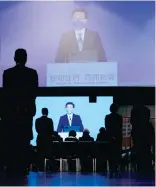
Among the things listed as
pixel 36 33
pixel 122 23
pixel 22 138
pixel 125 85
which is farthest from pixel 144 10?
pixel 22 138

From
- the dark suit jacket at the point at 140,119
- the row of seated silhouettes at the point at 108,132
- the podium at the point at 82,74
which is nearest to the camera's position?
the row of seated silhouettes at the point at 108,132

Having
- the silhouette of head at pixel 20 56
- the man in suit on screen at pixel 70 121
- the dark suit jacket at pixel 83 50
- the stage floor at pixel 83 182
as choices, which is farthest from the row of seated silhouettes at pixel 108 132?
the silhouette of head at pixel 20 56

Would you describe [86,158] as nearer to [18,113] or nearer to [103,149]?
[103,149]

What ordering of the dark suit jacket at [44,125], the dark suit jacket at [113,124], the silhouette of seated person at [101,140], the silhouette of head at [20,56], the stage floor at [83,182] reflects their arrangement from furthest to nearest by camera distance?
1. the silhouette of seated person at [101,140]
2. the dark suit jacket at [44,125]
3. the dark suit jacket at [113,124]
4. the silhouette of head at [20,56]
5. the stage floor at [83,182]

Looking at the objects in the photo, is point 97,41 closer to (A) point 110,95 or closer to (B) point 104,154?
(A) point 110,95

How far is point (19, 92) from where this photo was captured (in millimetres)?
5684

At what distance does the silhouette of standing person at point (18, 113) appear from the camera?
18.6ft

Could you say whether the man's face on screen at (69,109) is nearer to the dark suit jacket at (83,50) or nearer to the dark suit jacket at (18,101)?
the dark suit jacket at (83,50)

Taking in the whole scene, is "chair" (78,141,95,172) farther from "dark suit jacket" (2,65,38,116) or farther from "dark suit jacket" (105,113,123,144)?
"dark suit jacket" (2,65,38,116)

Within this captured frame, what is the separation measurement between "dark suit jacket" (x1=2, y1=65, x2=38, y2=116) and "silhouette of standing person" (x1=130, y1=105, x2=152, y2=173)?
12.3ft

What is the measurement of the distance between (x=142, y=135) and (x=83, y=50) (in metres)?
3.21

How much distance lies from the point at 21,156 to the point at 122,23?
6784 millimetres

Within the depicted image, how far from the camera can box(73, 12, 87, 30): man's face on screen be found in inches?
470

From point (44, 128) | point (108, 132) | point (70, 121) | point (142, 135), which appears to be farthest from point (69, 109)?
point (108, 132)
